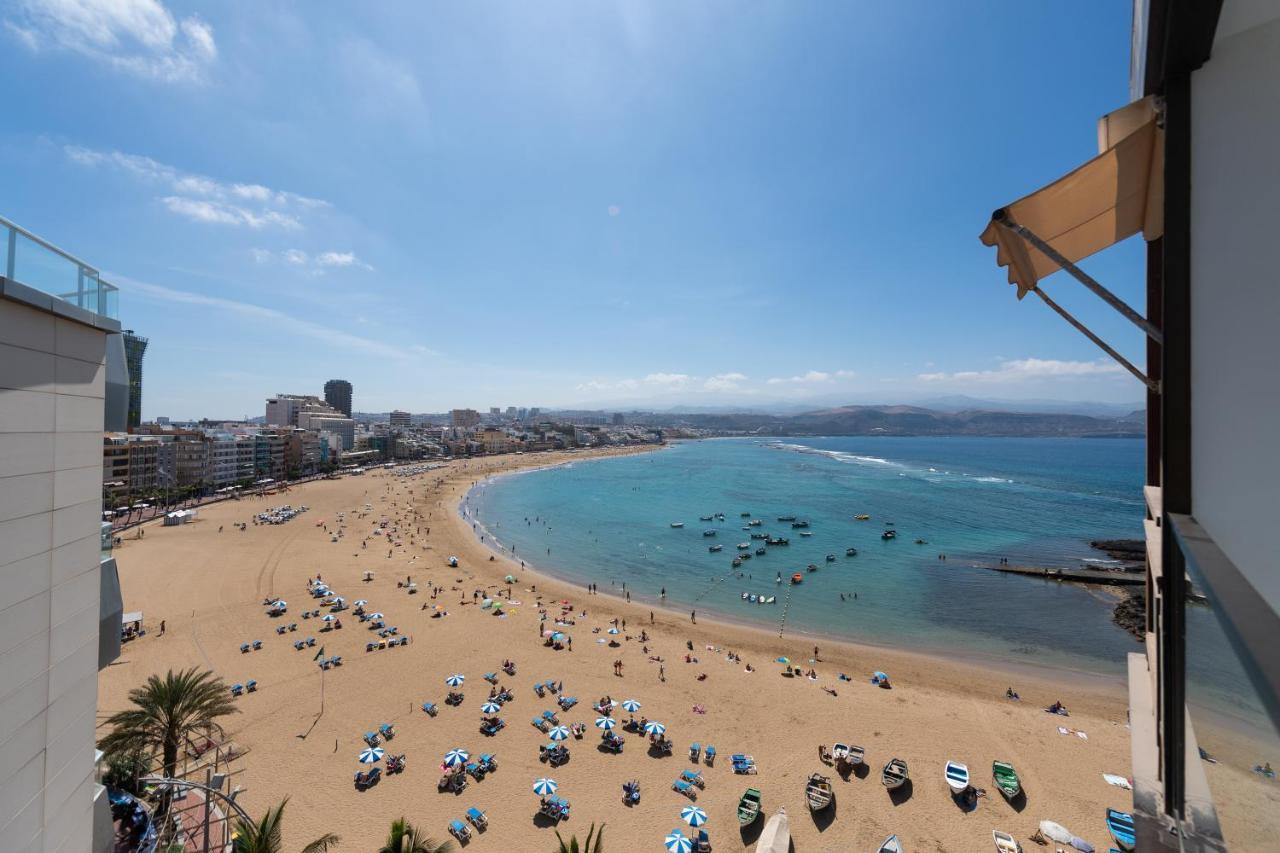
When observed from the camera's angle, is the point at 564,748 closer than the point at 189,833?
No

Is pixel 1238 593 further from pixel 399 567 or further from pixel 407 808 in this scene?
pixel 399 567

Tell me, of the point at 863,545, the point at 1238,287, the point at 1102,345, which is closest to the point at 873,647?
the point at 863,545

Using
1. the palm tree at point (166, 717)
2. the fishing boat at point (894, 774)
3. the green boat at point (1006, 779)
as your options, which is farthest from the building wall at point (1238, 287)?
the palm tree at point (166, 717)

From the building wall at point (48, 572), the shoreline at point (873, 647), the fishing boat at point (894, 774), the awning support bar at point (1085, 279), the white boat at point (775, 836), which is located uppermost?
the awning support bar at point (1085, 279)

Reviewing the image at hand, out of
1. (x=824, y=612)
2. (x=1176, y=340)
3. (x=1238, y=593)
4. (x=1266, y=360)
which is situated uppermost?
(x=1176, y=340)

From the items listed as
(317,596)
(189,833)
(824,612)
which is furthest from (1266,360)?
(317,596)

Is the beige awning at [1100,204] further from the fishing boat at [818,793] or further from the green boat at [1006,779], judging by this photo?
the green boat at [1006,779]
